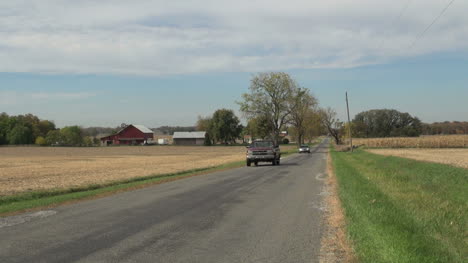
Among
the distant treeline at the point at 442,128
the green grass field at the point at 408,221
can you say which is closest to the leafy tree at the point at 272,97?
the green grass field at the point at 408,221

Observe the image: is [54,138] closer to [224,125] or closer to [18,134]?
[18,134]

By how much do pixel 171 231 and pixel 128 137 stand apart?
14419 cm

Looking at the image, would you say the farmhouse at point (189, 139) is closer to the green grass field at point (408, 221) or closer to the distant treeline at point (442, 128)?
the distant treeline at point (442, 128)

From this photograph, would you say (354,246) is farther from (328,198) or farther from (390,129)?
(390,129)

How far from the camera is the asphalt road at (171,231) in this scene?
6.94 meters

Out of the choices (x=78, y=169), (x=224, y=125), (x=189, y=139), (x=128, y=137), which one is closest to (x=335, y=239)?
(x=78, y=169)

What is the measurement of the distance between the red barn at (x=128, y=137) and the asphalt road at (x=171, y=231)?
138001mm

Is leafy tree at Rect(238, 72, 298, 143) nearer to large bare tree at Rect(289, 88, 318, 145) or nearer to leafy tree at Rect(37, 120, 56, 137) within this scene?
large bare tree at Rect(289, 88, 318, 145)

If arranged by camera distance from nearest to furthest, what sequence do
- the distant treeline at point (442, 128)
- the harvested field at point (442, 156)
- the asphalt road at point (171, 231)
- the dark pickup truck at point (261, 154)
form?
the asphalt road at point (171, 231), the harvested field at point (442, 156), the dark pickup truck at point (261, 154), the distant treeline at point (442, 128)

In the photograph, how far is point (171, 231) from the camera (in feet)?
29.0

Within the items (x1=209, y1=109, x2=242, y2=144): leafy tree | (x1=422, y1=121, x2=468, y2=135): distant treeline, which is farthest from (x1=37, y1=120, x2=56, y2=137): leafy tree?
(x1=422, y1=121, x2=468, y2=135): distant treeline

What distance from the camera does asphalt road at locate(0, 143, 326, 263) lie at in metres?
6.94

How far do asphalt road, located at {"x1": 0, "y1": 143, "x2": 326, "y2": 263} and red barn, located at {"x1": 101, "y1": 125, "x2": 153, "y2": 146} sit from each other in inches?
5433

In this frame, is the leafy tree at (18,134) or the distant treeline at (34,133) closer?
the leafy tree at (18,134)
